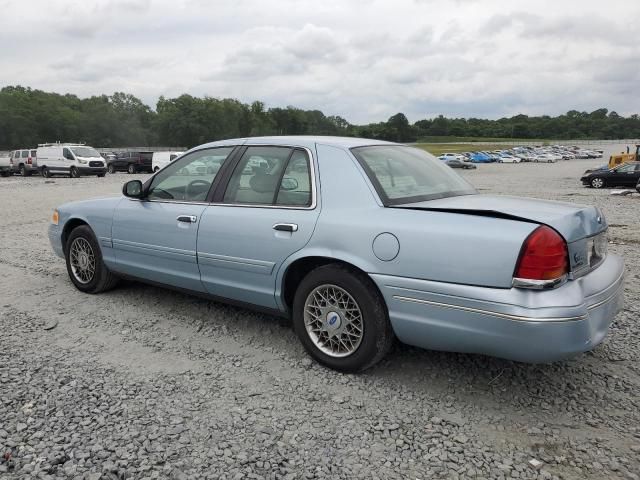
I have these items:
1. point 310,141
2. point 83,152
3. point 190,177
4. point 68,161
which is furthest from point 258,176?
point 83,152

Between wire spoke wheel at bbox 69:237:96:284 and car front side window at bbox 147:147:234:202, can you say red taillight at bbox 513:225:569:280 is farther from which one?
wire spoke wheel at bbox 69:237:96:284

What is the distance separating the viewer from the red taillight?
2760 mm

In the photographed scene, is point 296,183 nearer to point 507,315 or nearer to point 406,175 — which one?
point 406,175

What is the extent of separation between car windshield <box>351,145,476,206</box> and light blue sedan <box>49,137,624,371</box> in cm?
1

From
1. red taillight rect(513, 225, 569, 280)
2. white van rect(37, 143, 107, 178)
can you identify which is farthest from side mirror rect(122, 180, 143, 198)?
white van rect(37, 143, 107, 178)

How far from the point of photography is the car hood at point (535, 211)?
9.61 feet

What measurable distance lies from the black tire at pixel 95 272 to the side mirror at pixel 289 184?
7.59 feet

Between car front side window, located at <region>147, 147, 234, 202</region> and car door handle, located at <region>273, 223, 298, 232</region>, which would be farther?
car front side window, located at <region>147, 147, 234, 202</region>

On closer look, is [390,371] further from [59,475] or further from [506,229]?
[59,475]

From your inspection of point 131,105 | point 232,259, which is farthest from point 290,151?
point 131,105

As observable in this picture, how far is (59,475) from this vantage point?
249cm

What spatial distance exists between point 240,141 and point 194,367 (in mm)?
1840

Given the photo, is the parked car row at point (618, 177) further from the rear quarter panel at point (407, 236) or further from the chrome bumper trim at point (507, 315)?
the rear quarter panel at point (407, 236)

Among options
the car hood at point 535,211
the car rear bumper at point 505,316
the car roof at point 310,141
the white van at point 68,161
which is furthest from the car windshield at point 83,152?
the car rear bumper at point 505,316
